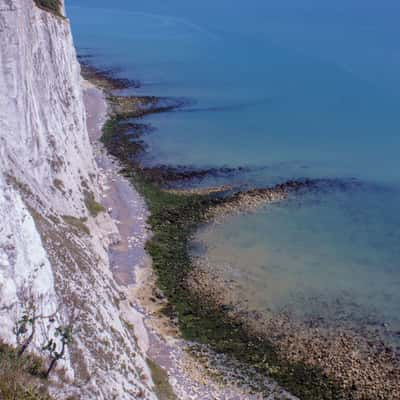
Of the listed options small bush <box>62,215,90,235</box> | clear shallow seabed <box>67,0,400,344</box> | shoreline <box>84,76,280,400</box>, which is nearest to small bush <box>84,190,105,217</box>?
shoreline <box>84,76,280,400</box>

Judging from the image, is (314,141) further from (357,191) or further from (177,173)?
(177,173)

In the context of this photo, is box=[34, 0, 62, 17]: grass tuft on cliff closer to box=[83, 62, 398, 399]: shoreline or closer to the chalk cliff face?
the chalk cliff face

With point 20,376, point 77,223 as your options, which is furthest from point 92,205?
point 20,376

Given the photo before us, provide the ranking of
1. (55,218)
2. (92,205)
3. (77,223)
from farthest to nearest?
1. (92,205)
2. (77,223)
3. (55,218)

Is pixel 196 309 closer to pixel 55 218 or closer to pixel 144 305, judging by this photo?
pixel 144 305

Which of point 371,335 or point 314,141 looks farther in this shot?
point 314,141

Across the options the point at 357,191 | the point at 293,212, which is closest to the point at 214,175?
the point at 293,212
